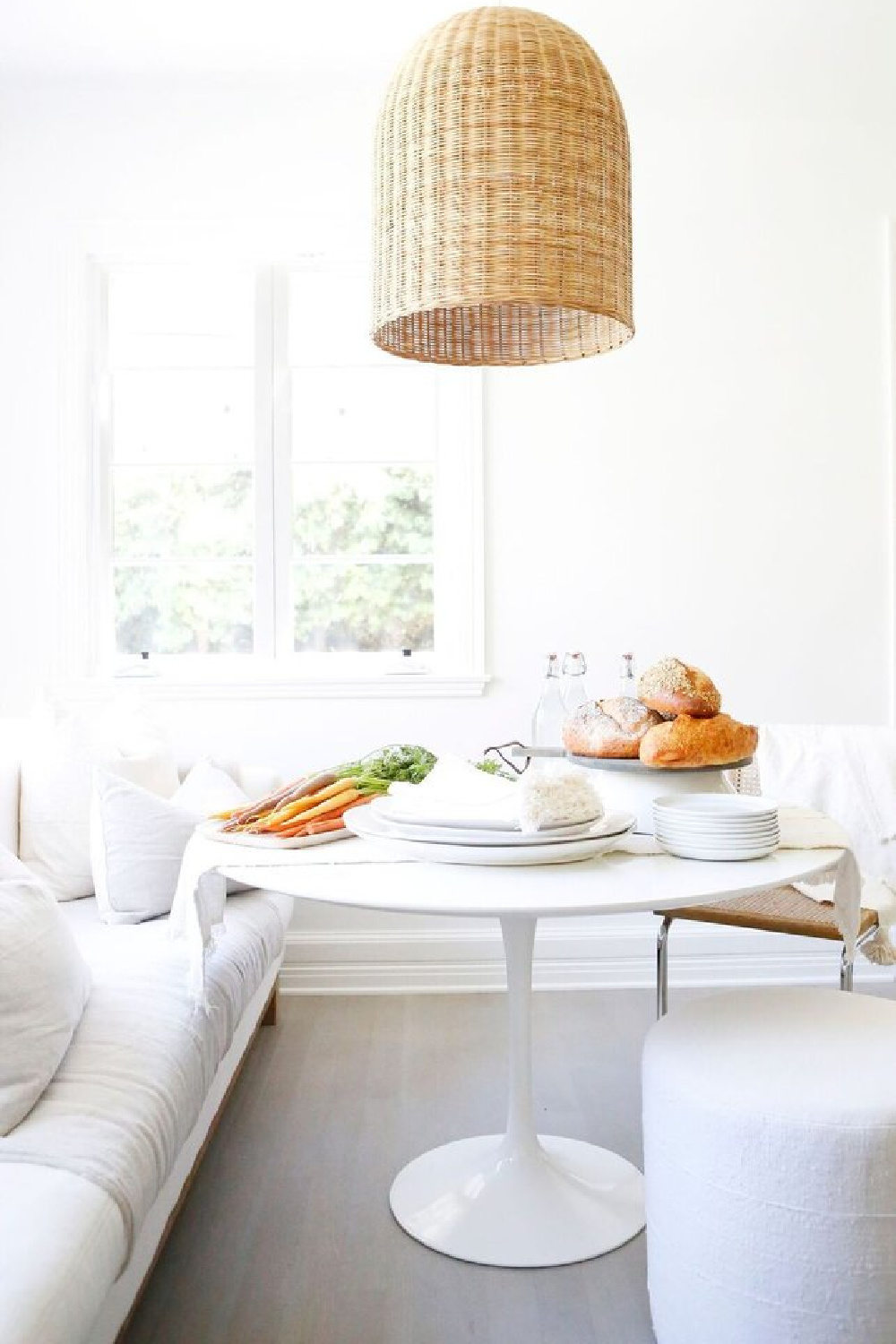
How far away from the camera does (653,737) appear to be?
5.68ft

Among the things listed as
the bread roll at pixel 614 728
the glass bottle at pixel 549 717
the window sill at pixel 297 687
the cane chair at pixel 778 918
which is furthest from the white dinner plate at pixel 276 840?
the window sill at pixel 297 687

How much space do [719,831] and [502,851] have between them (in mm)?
322

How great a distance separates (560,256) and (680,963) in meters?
2.42

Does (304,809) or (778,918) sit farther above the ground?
(304,809)

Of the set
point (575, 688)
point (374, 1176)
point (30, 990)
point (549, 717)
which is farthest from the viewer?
point (575, 688)

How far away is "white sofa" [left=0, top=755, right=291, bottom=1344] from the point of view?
1.15 metres

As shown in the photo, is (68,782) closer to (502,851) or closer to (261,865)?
(261,865)

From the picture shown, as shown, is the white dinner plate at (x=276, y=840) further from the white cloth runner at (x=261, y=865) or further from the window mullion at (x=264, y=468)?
the window mullion at (x=264, y=468)

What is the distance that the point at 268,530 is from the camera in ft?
11.7

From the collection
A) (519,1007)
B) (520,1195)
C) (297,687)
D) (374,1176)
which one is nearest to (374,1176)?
(374,1176)

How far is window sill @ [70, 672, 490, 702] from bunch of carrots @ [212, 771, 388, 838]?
4.81ft

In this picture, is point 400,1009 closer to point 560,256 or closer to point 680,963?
point 680,963

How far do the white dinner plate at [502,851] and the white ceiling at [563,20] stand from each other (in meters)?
2.43

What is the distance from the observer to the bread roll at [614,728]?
178 centimetres
